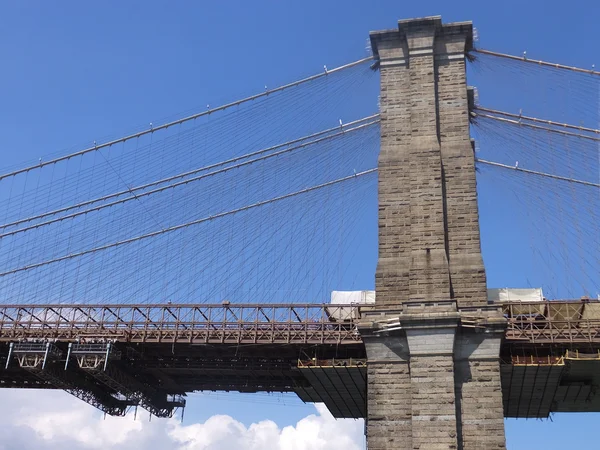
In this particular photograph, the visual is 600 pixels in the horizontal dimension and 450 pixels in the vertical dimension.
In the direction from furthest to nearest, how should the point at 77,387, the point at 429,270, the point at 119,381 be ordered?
the point at 77,387, the point at 119,381, the point at 429,270

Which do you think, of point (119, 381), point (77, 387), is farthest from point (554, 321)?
point (77, 387)

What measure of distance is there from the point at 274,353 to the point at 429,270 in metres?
12.7

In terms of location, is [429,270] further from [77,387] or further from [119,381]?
[77,387]

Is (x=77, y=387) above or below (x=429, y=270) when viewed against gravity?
below

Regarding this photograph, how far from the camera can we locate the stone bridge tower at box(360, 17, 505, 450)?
1427 inches

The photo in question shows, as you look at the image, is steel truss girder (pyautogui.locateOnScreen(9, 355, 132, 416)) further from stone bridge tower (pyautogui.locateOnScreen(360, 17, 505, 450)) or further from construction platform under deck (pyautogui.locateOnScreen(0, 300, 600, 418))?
stone bridge tower (pyautogui.locateOnScreen(360, 17, 505, 450))

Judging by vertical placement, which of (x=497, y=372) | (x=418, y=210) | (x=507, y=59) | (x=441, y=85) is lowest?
(x=497, y=372)

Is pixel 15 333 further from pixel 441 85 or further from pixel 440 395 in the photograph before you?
pixel 441 85

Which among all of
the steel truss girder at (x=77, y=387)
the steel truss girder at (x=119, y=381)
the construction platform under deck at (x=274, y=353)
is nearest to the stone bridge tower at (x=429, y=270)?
the construction platform under deck at (x=274, y=353)

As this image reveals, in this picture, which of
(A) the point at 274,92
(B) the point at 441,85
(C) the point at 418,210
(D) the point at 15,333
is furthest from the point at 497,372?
(D) the point at 15,333

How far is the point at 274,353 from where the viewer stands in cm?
4691

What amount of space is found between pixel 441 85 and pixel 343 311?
1550 centimetres

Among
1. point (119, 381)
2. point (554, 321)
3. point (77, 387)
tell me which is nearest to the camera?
point (554, 321)

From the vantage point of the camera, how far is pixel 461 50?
150ft
